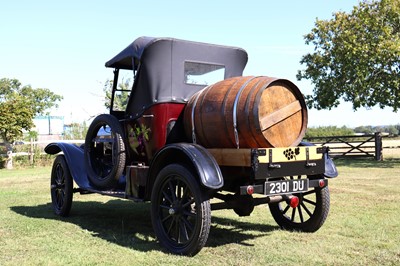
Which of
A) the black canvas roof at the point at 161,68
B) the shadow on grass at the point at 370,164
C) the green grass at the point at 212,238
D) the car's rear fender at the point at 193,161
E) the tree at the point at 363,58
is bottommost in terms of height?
the shadow on grass at the point at 370,164

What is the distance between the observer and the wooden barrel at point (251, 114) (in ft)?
15.3

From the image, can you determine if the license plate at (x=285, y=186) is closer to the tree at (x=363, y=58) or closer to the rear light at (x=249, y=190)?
the rear light at (x=249, y=190)

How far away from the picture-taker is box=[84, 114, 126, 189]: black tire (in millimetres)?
5977

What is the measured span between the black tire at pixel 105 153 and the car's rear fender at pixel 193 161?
0.89m

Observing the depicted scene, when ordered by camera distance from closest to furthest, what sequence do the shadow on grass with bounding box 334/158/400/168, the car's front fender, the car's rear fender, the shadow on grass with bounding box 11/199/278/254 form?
the car's rear fender
the shadow on grass with bounding box 11/199/278/254
the car's front fender
the shadow on grass with bounding box 334/158/400/168

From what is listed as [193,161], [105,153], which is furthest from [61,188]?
[193,161]

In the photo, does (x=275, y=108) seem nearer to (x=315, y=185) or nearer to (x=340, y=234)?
(x=315, y=185)

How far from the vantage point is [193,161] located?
14.8 feet

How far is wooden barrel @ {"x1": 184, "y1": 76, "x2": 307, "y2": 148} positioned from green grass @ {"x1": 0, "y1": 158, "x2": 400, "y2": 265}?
1.15 metres

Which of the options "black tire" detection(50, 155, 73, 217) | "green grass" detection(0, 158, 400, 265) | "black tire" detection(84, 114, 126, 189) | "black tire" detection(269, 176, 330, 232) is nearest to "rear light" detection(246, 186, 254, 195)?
"green grass" detection(0, 158, 400, 265)

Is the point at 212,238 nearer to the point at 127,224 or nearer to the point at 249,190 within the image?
the point at 249,190

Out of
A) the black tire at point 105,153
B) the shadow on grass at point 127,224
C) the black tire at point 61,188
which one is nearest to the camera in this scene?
the shadow on grass at point 127,224

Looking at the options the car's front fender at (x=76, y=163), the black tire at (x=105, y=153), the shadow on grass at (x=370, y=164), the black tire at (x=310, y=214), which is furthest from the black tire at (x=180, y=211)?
the shadow on grass at (x=370, y=164)

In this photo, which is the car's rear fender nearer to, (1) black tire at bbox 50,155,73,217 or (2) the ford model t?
(2) the ford model t
